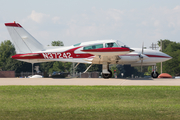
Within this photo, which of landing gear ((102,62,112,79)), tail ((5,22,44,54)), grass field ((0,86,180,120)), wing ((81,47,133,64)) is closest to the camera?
grass field ((0,86,180,120))

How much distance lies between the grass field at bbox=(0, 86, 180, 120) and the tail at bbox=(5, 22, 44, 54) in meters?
11.5

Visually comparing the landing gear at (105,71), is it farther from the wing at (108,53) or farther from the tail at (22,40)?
the tail at (22,40)

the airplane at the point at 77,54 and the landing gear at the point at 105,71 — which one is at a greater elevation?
the airplane at the point at 77,54

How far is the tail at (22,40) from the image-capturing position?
24.0m

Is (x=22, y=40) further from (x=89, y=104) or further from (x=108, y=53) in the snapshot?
(x=89, y=104)

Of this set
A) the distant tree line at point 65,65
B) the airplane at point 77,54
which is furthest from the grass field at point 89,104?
the distant tree line at point 65,65

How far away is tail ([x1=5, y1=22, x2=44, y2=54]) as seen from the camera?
2400 cm

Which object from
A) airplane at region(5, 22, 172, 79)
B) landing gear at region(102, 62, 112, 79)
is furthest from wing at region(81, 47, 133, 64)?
landing gear at region(102, 62, 112, 79)

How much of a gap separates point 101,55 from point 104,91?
915 cm

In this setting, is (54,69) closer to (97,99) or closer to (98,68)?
(98,68)

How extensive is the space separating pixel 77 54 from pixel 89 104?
13718 mm

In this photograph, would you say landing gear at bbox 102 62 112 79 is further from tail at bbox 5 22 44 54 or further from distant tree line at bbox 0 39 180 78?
distant tree line at bbox 0 39 180 78

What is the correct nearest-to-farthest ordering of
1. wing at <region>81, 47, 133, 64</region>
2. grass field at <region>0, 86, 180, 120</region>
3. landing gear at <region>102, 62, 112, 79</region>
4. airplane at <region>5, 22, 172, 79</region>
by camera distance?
grass field at <region>0, 86, 180, 120</region> < wing at <region>81, 47, 133, 64</region> < airplane at <region>5, 22, 172, 79</region> < landing gear at <region>102, 62, 112, 79</region>

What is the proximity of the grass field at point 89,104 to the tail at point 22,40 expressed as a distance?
11508 millimetres
